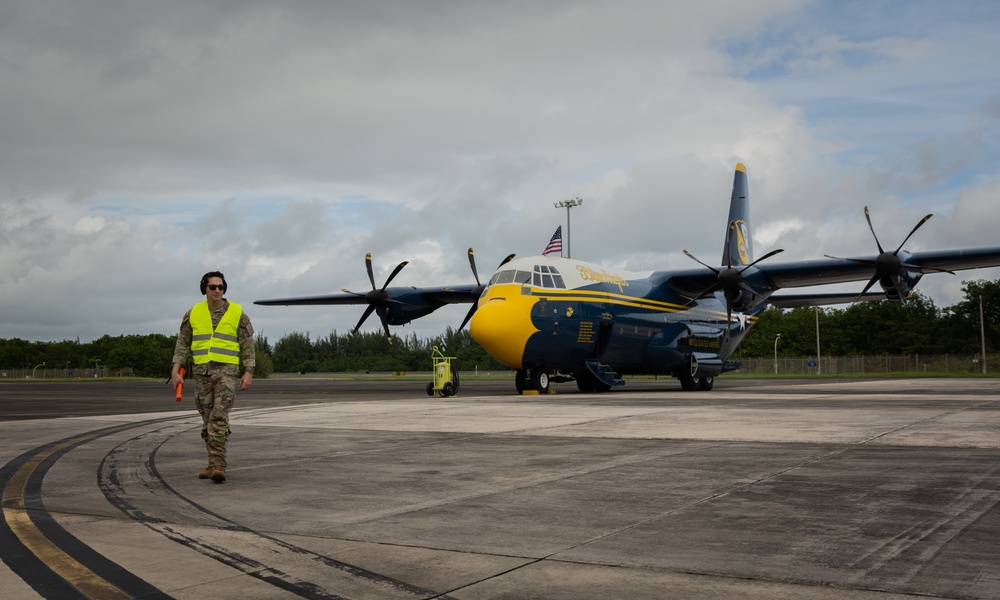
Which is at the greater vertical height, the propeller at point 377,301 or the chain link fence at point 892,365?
the propeller at point 377,301

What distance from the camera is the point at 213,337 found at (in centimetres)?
854

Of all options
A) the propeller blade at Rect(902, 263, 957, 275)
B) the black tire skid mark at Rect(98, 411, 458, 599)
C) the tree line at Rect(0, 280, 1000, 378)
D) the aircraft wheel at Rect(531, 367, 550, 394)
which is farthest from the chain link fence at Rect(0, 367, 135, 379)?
the black tire skid mark at Rect(98, 411, 458, 599)

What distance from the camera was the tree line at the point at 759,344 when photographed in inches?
3344

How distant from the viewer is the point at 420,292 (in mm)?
38500

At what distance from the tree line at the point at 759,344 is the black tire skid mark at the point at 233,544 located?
46.1 m

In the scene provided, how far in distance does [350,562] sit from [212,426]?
13.4 ft

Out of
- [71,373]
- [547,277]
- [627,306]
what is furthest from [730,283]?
[71,373]

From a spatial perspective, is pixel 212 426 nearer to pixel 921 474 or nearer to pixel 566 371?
pixel 921 474

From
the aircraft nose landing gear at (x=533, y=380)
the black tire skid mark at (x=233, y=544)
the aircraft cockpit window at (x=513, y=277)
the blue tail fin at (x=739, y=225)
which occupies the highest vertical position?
the blue tail fin at (x=739, y=225)

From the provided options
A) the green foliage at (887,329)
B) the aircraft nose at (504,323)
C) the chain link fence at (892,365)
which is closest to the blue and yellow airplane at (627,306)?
the aircraft nose at (504,323)

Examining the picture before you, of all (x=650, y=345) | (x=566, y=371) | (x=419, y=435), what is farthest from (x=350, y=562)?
(x=650, y=345)

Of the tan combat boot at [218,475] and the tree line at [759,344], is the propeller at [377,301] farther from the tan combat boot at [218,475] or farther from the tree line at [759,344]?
the tan combat boot at [218,475]

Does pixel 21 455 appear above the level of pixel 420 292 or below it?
Result: below

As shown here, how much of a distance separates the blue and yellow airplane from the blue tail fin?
1.22m
